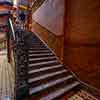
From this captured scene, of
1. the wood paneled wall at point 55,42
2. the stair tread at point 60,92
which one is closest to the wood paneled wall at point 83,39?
the wood paneled wall at point 55,42

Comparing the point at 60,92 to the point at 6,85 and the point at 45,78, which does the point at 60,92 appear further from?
the point at 6,85

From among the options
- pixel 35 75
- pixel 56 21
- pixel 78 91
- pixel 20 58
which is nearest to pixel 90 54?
pixel 78 91

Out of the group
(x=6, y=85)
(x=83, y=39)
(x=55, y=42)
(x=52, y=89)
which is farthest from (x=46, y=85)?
(x=55, y=42)

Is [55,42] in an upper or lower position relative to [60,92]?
upper

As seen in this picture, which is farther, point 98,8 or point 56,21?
point 56,21

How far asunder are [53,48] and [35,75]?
6.36 ft

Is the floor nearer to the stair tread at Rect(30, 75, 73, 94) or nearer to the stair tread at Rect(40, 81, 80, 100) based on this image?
the stair tread at Rect(30, 75, 73, 94)

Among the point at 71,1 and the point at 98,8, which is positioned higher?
the point at 71,1

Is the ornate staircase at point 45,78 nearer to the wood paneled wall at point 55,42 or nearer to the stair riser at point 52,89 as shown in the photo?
the stair riser at point 52,89

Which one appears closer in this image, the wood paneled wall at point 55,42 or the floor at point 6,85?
the floor at point 6,85

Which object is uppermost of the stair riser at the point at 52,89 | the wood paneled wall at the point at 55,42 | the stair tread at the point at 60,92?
the wood paneled wall at the point at 55,42

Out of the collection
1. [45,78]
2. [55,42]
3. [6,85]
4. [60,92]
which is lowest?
[60,92]

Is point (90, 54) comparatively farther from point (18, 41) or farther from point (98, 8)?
point (18, 41)

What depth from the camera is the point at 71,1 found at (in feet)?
14.8
